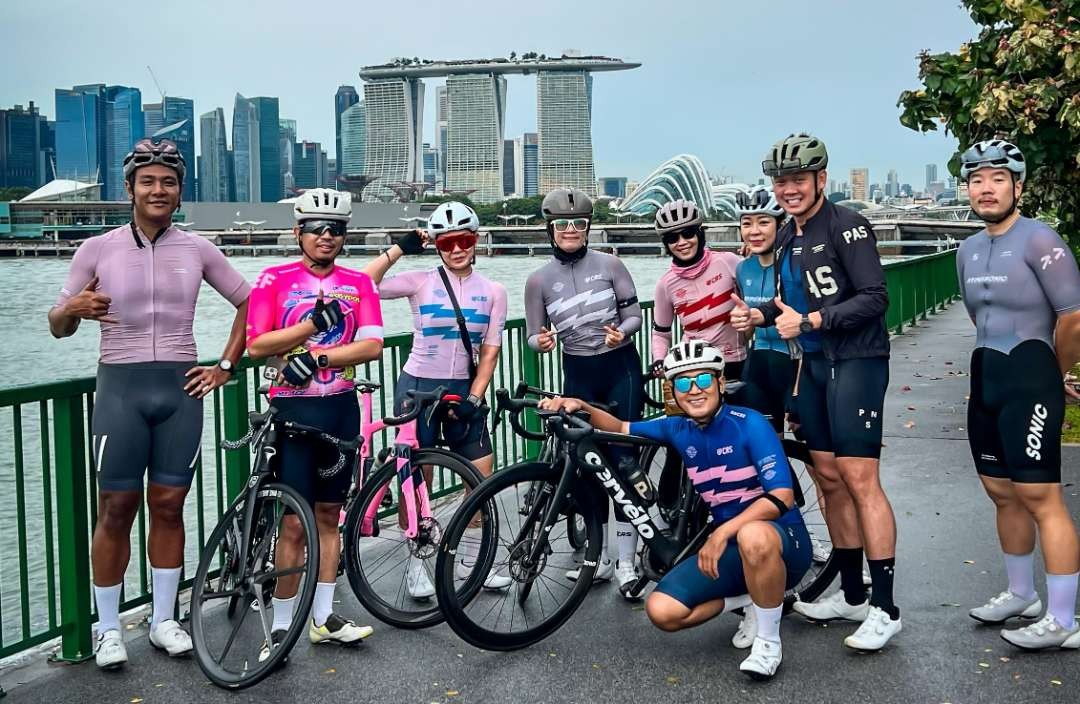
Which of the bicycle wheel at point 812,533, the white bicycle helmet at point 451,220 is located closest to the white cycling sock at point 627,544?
the bicycle wheel at point 812,533

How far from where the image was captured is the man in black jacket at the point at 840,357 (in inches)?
209

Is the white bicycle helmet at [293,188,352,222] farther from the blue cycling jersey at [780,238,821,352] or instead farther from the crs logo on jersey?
the crs logo on jersey

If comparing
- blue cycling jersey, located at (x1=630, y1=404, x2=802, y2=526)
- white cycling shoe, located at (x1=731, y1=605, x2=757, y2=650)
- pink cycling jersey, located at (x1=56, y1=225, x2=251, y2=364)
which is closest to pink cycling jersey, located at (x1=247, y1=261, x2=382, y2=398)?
pink cycling jersey, located at (x1=56, y1=225, x2=251, y2=364)

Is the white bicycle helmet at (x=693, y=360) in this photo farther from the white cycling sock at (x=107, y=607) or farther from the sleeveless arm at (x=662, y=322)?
the white cycling sock at (x=107, y=607)

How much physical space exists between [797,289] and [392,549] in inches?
98.9

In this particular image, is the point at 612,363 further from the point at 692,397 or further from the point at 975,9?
the point at 975,9

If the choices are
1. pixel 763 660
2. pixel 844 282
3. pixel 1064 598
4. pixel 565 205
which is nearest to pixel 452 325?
pixel 565 205

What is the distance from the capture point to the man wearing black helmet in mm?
6688

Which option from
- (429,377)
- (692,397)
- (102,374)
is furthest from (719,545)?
(102,374)

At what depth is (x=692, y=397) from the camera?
5.21 metres

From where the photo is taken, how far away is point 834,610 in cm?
566

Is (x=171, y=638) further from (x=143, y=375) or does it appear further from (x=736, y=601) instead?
(x=736, y=601)

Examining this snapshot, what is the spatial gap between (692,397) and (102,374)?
8.45 ft

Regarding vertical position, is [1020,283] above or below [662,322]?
above
